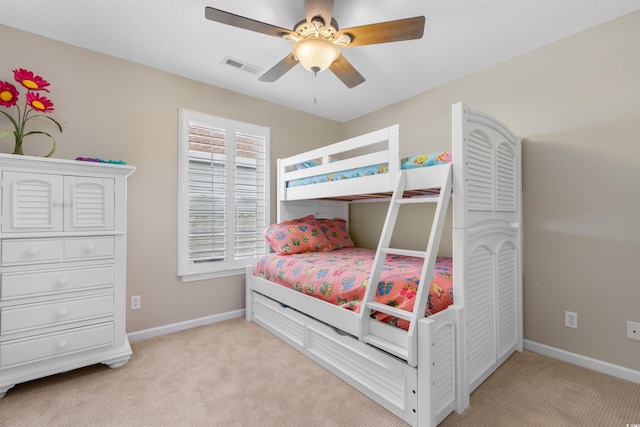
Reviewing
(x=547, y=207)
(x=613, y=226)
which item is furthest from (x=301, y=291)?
(x=613, y=226)

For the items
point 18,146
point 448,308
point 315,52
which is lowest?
point 448,308

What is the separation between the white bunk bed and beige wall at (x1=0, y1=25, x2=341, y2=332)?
1048 millimetres

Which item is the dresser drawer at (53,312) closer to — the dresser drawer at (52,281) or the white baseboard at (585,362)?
the dresser drawer at (52,281)

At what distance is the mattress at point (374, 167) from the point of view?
1.90 m

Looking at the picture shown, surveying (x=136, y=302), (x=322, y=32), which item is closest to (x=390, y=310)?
(x=322, y=32)

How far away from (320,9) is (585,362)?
9.59ft

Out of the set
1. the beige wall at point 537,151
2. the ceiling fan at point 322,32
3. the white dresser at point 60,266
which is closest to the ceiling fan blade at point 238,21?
the ceiling fan at point 322,32

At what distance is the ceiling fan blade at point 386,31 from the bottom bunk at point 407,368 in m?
1.57

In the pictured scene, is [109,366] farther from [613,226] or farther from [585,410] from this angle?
[613,226]

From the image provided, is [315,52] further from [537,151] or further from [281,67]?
[537,151]

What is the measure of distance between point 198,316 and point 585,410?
2970mm

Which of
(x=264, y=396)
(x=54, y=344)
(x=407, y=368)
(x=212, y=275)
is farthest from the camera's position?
(x=212, y=275)

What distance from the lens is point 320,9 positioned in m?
1.57

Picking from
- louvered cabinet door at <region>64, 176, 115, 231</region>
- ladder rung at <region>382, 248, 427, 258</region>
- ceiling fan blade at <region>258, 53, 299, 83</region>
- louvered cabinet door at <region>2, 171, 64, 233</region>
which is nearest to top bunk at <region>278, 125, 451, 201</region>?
ladder rung at <region>382, 248, 427, 258</region>
